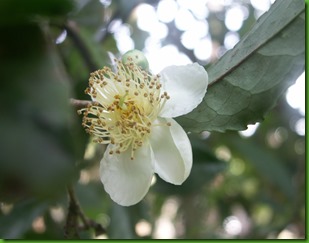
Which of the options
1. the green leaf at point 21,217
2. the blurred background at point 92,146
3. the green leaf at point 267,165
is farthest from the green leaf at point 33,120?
the green leaf at point 267,165

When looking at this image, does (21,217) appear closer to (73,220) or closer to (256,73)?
(73,220)

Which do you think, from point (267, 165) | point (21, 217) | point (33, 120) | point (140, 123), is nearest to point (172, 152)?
point (140, 123)

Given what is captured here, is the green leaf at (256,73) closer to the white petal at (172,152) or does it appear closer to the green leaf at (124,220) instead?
the white petal at (172,152)

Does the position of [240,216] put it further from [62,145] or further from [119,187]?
[62,145]

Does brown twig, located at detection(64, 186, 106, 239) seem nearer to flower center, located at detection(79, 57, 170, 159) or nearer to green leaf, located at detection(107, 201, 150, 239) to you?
flower center, located at detection(79, 57, 170, 159)

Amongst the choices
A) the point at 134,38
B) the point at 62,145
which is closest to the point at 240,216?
the point at 134,38

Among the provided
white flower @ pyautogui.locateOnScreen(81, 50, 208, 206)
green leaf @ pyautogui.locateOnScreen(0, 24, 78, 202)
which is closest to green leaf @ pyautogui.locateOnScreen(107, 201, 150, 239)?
white flower @ pyautogui.locateOnScreen(81, 50, 208, 206)

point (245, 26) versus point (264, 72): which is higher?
point (264, 72)
